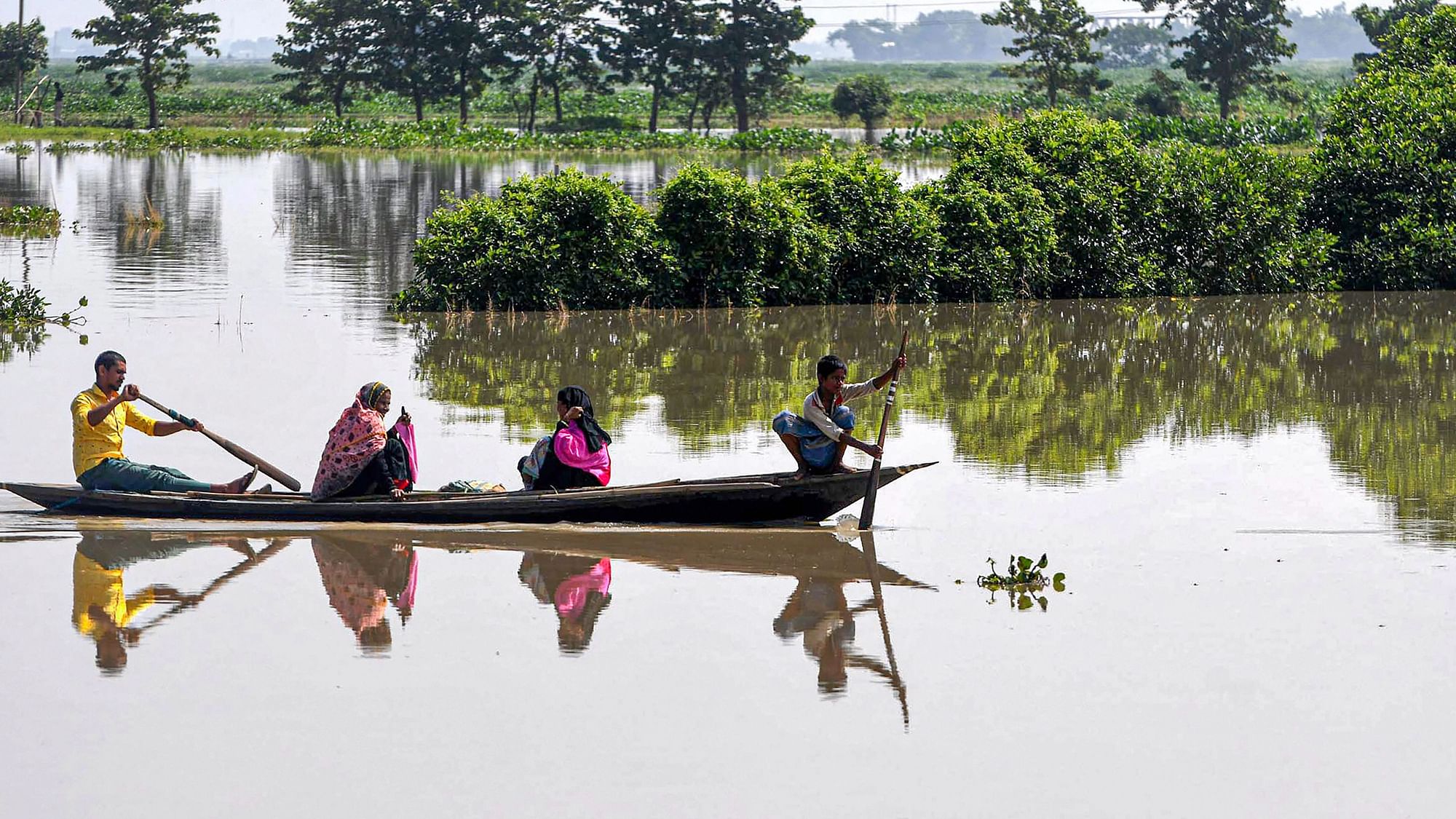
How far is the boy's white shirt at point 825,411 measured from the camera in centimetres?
977

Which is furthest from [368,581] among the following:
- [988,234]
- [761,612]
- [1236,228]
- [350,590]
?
[1236,228]

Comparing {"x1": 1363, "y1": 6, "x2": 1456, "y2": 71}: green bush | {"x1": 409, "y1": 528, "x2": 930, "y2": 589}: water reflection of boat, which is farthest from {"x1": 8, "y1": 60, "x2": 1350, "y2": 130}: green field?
{"x1": 409, "y1": 528, "x2": 930, "y2": 589}: water reflection of boat

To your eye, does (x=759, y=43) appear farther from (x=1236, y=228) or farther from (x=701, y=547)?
(x=701, y=547)

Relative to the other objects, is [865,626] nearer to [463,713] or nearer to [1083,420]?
[463,713]

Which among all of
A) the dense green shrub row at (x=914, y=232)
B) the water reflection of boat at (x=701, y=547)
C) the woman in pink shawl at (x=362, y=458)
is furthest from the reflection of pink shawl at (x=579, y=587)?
the dense green shrub row at (x=914, y=232)

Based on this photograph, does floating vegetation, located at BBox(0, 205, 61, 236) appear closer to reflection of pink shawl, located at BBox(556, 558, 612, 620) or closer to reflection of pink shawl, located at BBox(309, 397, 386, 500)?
reflection of pink shawl, located at BBox(309, 397, 386, 500)

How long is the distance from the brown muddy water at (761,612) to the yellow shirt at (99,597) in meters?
0.03

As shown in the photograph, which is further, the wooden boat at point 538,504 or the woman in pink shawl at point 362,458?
the woman in pink shawl at point 362,458

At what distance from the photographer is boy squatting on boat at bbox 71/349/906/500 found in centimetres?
966

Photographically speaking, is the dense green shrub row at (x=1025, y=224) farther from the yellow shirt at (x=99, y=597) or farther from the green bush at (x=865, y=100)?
the green bush at (x=865, y=100)

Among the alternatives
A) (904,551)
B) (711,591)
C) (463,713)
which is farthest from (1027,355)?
(463,713)

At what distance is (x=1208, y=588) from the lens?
28.7ft

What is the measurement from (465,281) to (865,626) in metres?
11.8

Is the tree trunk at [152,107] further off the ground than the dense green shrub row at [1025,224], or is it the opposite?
the tree trunk at [152,107]
